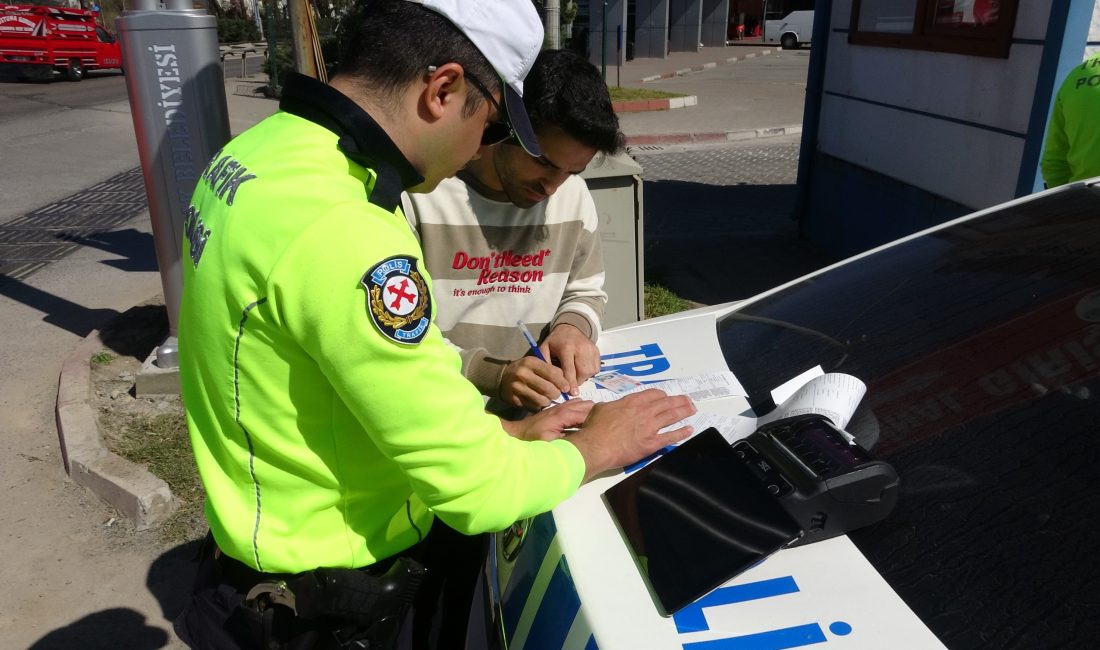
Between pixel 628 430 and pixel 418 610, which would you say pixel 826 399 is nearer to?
pixel 628 430


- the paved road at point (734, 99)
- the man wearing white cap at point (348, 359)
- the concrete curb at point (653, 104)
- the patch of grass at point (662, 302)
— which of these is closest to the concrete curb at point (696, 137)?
the paved road at point (734, 99)

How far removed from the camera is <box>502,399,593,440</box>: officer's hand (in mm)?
1702

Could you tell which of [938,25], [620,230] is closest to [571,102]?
[620,230]

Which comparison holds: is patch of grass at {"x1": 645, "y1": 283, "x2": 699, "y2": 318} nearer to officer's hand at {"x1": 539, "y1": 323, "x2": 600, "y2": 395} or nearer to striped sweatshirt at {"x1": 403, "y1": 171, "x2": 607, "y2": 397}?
striped sweatshirt at {"x1": 403, "y1": 171, "x2": 607, "y2": 397}

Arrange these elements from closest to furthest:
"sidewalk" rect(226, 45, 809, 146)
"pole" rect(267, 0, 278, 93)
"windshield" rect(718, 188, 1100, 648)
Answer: "windshield" rect(718, 188, 1100, 648)
"sidewalk" rect(226, 45, 809, 146)
"pole" rect(267, 0, 278, 93)

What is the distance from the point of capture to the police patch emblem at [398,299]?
3.81 feet

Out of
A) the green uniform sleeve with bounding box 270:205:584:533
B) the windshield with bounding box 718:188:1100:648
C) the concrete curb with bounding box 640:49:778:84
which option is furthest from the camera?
the concrete curb with bounding box 640:49:778:84

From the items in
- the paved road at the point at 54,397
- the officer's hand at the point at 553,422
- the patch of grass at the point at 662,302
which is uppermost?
the officer's hand at the point at 553,422

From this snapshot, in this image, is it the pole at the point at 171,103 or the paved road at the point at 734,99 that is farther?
the paved road at the point at 734,99

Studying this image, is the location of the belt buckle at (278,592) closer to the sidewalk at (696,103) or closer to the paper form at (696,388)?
the paper form at (696,388)

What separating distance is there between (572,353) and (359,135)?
988 mm

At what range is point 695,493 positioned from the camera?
4.90 ft

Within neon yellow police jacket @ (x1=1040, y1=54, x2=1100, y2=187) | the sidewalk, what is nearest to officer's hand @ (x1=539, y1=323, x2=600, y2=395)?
neon yellow police jacket @ (x1=1040, y1=54, x2=1100, y2=187)

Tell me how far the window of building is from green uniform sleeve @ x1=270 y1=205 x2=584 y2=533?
5.05m
